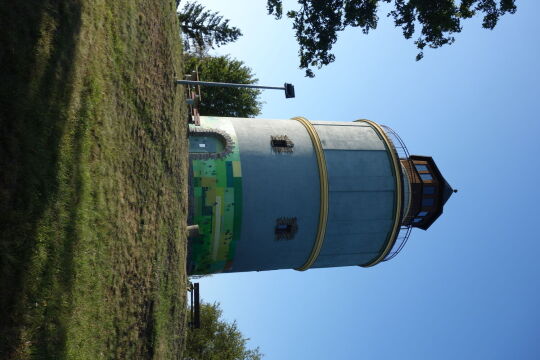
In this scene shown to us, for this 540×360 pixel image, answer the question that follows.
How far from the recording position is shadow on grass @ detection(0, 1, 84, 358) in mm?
6633

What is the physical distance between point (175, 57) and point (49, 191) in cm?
1044

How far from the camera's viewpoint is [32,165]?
7.27 m

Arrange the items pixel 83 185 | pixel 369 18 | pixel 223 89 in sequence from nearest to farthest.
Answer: pixel 83 185 < pixel 369 18 < pixel 223 89

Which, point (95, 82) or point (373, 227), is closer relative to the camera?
point (95, 82)

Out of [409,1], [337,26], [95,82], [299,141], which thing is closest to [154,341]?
[95,82]

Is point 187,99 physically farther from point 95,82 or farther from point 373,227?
point 373,227

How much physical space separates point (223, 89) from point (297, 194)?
17811mm

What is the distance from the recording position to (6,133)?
684 centimetres

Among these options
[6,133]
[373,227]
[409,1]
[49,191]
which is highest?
[409,1]

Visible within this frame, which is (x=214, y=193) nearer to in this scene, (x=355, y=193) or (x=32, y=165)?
(x=355, y=193)

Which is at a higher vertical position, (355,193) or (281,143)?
(281,143)

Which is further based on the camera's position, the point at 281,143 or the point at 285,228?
the point at 281,143

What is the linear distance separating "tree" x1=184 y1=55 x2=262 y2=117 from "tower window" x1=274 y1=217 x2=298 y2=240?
17.4 metres

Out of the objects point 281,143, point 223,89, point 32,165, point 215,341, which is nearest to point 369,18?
point 281,143
